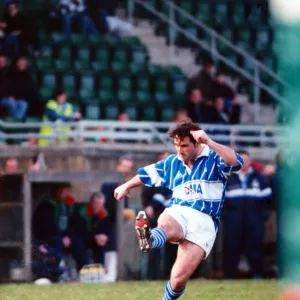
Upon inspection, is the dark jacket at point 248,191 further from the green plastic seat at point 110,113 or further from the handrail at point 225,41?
the handrail at point 225,41

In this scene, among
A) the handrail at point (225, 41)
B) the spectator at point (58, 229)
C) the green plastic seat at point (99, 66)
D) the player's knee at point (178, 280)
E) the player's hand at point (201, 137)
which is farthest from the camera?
the handrail at point (225, 41)

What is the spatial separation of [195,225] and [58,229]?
5357 mm

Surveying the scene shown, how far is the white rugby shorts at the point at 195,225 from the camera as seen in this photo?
28.8ft

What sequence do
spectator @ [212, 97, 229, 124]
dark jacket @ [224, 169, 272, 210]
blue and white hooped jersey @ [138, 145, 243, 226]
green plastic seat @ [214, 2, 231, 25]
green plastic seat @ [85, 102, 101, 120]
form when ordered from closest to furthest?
blue and white hooped jersey @ [138, 145, 243, 226], dark jacket @ [224, 169, 272, 210], spectator @ [212, 97, 229, 124], green plastic seat @ [85, 102, 101, 120], green plastic seat @ [214, 2, 231, 25]

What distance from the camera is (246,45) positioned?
21703mm

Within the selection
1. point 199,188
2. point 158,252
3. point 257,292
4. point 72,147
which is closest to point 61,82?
point 72,147

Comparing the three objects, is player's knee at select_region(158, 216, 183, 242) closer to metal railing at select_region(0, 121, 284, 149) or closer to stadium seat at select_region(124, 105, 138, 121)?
metal railing at select_region(0, 121, 284, 149)

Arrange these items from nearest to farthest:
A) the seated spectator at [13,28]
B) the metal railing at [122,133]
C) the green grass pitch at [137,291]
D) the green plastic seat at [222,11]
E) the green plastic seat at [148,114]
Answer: the green grass pitch at [137,291]
the metal railing at [122,133]
the seated spectator at [13,28]
the green plastic seat at [148,114]
the green plastic seat at [222,11]

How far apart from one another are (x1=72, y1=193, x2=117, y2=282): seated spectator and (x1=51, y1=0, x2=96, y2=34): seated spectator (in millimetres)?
Answer: 6172

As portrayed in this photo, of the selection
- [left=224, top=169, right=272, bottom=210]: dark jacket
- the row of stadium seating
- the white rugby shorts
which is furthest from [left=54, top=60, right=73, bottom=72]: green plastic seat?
the white rugby shorts

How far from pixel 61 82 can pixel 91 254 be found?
5785 mm

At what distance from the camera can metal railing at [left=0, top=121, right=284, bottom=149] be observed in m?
16.5

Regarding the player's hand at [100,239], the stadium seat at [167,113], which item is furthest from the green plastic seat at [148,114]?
the player's hand at [100,239]

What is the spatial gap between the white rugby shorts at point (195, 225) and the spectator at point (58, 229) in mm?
5135
